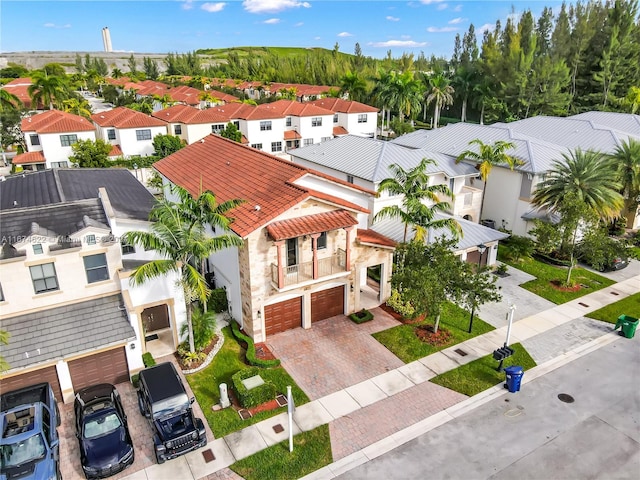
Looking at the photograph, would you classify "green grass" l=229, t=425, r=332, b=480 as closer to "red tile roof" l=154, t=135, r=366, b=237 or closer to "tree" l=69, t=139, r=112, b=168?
"red tile roof" l=154, t=135, r=366, b=237

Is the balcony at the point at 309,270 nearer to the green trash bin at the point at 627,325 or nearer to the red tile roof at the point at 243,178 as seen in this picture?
the red tile roof at the point at 243,178

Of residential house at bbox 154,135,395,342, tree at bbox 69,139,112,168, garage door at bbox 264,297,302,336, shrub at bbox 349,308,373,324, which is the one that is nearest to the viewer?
residential house at bbox 154,135,395,342

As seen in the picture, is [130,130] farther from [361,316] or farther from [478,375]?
[478,375]

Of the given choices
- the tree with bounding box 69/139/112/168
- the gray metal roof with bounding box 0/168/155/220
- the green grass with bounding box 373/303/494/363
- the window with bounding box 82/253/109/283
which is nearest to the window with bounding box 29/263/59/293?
the window with bounding box 82/253/109/283

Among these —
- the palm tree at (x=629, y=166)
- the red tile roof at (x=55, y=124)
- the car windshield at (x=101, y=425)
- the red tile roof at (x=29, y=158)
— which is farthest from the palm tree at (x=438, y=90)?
the car windshield at (x=101, y=425)

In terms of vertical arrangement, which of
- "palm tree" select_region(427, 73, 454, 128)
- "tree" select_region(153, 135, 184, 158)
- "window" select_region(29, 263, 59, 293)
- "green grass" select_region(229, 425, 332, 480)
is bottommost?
"green grass" select_region(229, 425, 332, 480)
